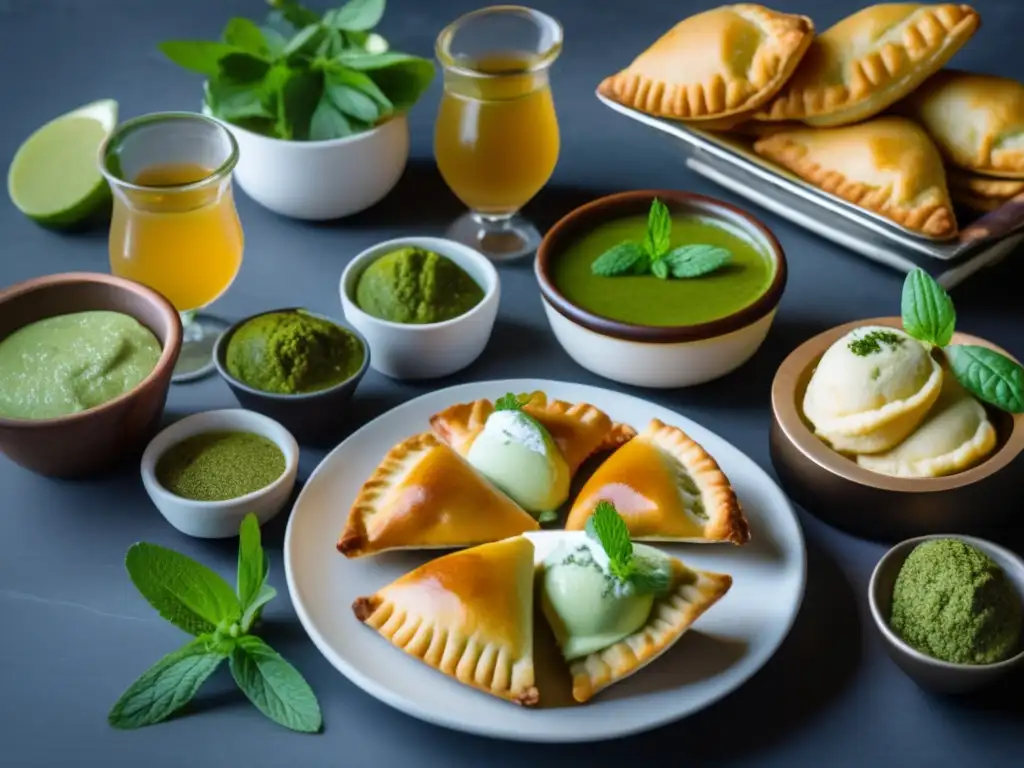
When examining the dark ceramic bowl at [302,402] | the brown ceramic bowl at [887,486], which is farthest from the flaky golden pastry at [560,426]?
the brown ceramic bowl at [887,486]

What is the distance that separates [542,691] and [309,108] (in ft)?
4.42

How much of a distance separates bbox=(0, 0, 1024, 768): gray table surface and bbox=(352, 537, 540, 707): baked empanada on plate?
0.32ft

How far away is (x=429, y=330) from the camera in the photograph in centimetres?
220

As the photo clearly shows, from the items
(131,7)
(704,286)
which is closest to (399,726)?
(704,286)

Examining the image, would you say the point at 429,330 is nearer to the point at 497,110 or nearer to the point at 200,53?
the point at 497,110

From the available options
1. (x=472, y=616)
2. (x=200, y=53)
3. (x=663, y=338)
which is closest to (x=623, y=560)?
(x=472, y=616)

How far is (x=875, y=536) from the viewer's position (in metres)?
1.93

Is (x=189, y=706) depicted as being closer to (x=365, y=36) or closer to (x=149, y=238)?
(x=149, y=238)

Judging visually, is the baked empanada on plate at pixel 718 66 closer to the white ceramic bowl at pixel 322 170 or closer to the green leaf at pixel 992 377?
the white ceramic bowl at pixel 322 170

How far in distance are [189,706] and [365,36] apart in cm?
155

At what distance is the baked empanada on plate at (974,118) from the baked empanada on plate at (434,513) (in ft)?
3.75

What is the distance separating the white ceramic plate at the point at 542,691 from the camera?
1.62 metres

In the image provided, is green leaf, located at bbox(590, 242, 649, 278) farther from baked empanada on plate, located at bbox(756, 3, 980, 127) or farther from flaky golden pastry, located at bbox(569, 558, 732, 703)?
flaky golden pastry, located at bbox(569, 558, 732, 703)

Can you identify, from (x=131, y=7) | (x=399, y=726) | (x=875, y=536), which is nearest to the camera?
(x=399, y=726)
